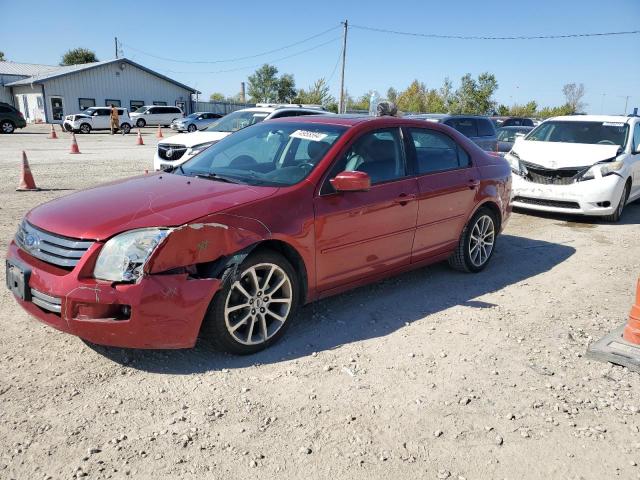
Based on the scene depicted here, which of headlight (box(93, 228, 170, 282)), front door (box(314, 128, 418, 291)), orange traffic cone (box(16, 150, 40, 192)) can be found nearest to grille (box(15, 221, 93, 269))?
headlight (box(93, 228, 170, 282))

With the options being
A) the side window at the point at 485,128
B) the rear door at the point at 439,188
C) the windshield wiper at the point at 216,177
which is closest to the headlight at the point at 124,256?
the windshield wiper at the point at 216,177

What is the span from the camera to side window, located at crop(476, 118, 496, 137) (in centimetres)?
1220

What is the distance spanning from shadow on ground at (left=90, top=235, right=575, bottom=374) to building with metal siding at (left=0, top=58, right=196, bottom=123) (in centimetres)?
4386

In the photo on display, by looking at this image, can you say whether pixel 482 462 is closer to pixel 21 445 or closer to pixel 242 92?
pixel 21 445

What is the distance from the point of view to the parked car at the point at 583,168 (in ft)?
25.8

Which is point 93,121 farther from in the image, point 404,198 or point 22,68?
point 404,198

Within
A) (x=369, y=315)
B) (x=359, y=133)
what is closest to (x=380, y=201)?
(x=359, y=133)

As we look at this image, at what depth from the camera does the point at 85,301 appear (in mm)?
2936

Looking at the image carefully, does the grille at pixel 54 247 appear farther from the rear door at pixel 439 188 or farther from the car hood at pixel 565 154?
the car hood at pixel 565 154

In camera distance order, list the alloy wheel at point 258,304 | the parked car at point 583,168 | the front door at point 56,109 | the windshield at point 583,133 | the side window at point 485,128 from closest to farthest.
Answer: the alloy wheel at point 258,304 → the parked car at point 583,168 → the windshield at point 583,133 → the side window at point 485,128 → the front door at point 56,109

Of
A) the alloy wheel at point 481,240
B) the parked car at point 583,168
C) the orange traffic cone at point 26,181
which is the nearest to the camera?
the alloy wheel at point 481,240

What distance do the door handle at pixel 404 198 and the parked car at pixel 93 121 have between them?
32041 mm

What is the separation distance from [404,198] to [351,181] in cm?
83

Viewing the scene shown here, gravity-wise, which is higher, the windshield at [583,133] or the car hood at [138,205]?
the windshield at [583,133]
